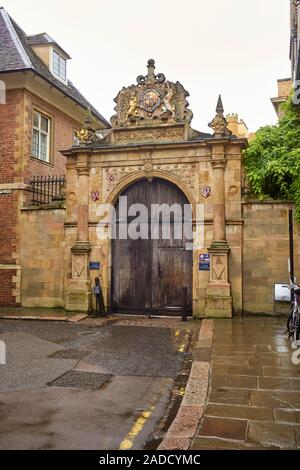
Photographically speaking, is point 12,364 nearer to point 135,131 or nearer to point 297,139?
point 135,131

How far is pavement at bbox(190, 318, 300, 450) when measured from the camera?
397 centimetres

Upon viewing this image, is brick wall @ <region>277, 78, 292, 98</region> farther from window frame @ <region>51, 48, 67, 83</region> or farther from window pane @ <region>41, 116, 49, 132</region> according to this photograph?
window pane @ <region>41, 116, 49, 132</region>

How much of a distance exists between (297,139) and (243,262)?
4.30m

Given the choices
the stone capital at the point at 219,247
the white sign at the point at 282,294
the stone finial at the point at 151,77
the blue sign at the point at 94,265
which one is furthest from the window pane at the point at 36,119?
the white sign at the point at 282,294

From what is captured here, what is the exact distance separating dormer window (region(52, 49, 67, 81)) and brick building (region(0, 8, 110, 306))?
958mm

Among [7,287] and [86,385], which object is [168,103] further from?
[86,385]

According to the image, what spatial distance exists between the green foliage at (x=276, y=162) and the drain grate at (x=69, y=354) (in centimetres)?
690

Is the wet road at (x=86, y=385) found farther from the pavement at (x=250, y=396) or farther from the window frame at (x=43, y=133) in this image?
the window frame at (x=43, y=133)

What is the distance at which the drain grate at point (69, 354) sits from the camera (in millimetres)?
7512

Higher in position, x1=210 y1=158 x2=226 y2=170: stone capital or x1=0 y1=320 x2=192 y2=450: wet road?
x1=210 y1=158 x2=226 y2=170: stone capital

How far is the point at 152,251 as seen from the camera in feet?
42.4

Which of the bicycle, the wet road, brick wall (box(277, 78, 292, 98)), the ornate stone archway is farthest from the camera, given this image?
brick wall (box(277, 78, 292, 98))

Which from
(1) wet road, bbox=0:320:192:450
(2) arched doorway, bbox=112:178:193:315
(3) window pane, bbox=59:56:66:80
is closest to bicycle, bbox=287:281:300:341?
(1) wet road, bbox=0:320:192:450

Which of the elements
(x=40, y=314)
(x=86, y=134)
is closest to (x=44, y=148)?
(x=86, y=134)
